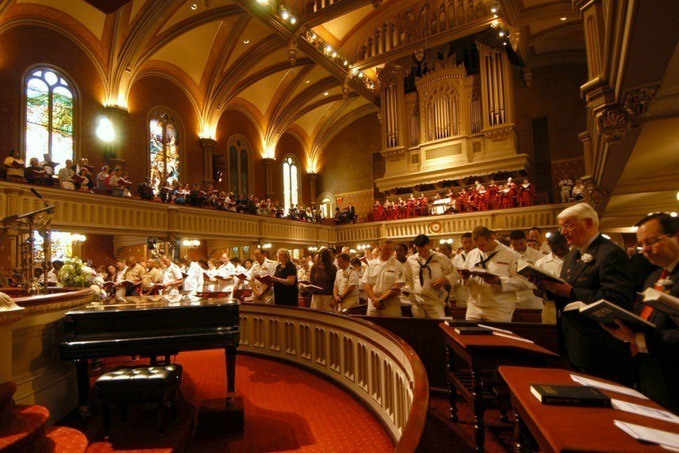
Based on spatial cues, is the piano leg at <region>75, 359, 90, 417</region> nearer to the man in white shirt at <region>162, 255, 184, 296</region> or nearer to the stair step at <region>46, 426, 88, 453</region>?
the stair step at <region>46, 426, 88, 453</region>

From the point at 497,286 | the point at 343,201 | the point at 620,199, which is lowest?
the point at 497,286

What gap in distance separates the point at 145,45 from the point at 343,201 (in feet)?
44.8

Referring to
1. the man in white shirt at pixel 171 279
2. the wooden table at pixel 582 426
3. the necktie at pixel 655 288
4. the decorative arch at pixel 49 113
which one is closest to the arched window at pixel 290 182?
the decorative arch at pixel 49 113

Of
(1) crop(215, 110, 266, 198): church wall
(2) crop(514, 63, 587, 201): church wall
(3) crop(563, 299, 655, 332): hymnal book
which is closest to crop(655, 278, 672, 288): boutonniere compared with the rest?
(3) crop(563, 299, 655, 332): hymnal book

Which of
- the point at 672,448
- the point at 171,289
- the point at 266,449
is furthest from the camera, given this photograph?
the point at 171,289

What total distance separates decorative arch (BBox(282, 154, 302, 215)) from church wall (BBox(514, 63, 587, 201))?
12.2 m

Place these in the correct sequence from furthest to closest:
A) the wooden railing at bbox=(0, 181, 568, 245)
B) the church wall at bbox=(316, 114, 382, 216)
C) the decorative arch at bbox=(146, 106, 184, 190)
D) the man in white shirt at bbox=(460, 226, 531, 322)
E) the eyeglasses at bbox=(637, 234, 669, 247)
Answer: the church wall at bbox=(316, 114, 382, 216) < the decorative arch at bbox=(146, 106, 184, 190) < the wooden railing at bbox=(0, 181, 568, 245) < the man in white shirt at bbox=(460, 226, 531, 322) < the eyeglasses at bbox=(637, 234, 669, 247)

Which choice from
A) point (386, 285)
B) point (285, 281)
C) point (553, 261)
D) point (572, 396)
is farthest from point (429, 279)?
point (572, 396)

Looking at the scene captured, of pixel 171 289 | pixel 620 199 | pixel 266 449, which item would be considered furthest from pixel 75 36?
pixel 620 199

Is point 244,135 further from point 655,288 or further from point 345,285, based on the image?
point 655,288

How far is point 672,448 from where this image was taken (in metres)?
1.18

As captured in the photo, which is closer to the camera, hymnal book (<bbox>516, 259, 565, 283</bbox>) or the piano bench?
hymnal book (<bbox>516, 259, 565, 283</bbox>)

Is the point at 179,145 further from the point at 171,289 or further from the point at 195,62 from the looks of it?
the point at 171,289

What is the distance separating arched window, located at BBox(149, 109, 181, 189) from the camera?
633 inches
